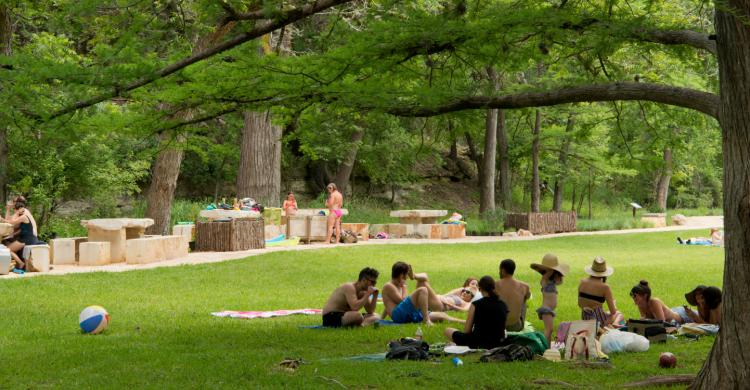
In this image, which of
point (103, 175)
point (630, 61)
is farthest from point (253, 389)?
point (103, 175)

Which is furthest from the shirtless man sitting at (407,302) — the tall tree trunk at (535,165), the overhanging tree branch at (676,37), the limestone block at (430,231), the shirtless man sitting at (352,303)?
the tall tree trunk at (535,165)

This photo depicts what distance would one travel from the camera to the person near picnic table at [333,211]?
28141 mm

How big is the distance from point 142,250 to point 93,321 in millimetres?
9626

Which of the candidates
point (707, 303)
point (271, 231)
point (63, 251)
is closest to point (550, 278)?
point (707, 303)

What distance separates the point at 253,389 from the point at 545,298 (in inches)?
179

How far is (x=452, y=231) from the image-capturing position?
33.1 meters

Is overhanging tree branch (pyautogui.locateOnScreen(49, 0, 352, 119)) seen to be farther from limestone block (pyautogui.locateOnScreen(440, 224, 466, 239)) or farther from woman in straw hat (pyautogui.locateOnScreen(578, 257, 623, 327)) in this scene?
limestone block (pyautogui.locateOnScreen(440, 224, 466, 239))

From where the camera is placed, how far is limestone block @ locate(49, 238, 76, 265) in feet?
67.1

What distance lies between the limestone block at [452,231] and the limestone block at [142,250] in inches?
536

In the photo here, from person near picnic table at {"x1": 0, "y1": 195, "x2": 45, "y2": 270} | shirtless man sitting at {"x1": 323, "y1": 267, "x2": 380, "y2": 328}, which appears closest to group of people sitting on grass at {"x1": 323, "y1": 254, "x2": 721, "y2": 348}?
shirtless man sitting at {"x1": 323, "y1": 267, "x2": 380, "y2": 328}

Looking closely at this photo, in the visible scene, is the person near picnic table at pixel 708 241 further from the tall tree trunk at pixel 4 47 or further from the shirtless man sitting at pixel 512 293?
the shirtless man sitting at pixel 512 293

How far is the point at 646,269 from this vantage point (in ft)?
72.0

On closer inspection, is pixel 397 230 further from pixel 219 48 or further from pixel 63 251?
pixel 219 48

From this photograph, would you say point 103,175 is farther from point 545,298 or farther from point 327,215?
point 545,298
